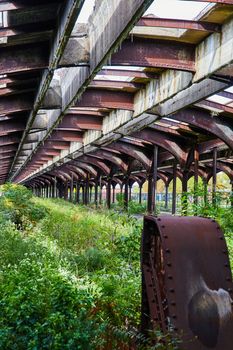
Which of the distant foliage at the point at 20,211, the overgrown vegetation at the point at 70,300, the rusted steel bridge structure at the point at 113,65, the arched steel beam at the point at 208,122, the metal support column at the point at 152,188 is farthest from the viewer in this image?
the metal support column at the point at 152,188

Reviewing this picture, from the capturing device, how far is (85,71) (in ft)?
25.7

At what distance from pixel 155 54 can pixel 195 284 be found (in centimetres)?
464

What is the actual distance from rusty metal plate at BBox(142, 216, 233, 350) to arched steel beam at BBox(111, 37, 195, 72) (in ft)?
12.6

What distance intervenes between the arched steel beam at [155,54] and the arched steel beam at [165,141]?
888 cm

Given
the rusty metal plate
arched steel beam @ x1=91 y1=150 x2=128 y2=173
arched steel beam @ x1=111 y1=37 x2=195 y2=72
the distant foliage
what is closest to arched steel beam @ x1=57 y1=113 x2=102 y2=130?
the distant foliage

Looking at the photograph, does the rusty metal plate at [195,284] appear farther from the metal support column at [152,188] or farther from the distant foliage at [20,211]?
the metal support column at [152,188]

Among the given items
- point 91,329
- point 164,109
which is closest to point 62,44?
point 91,329

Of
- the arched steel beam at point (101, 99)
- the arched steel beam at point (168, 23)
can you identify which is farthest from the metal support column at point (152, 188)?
the arched steel beam at point (168, 23)

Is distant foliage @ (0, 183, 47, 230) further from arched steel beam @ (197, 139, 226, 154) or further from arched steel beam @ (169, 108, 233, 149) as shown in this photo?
arched steel beam @ (197, 139, 226, 154)

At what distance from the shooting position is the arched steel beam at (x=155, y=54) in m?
7.43

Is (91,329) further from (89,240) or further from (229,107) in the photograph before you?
(229,107)

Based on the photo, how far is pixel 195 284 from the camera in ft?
13.0

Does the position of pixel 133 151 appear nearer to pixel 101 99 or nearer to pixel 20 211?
pixel 20 211

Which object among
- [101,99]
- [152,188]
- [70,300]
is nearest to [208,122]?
[101,99]
